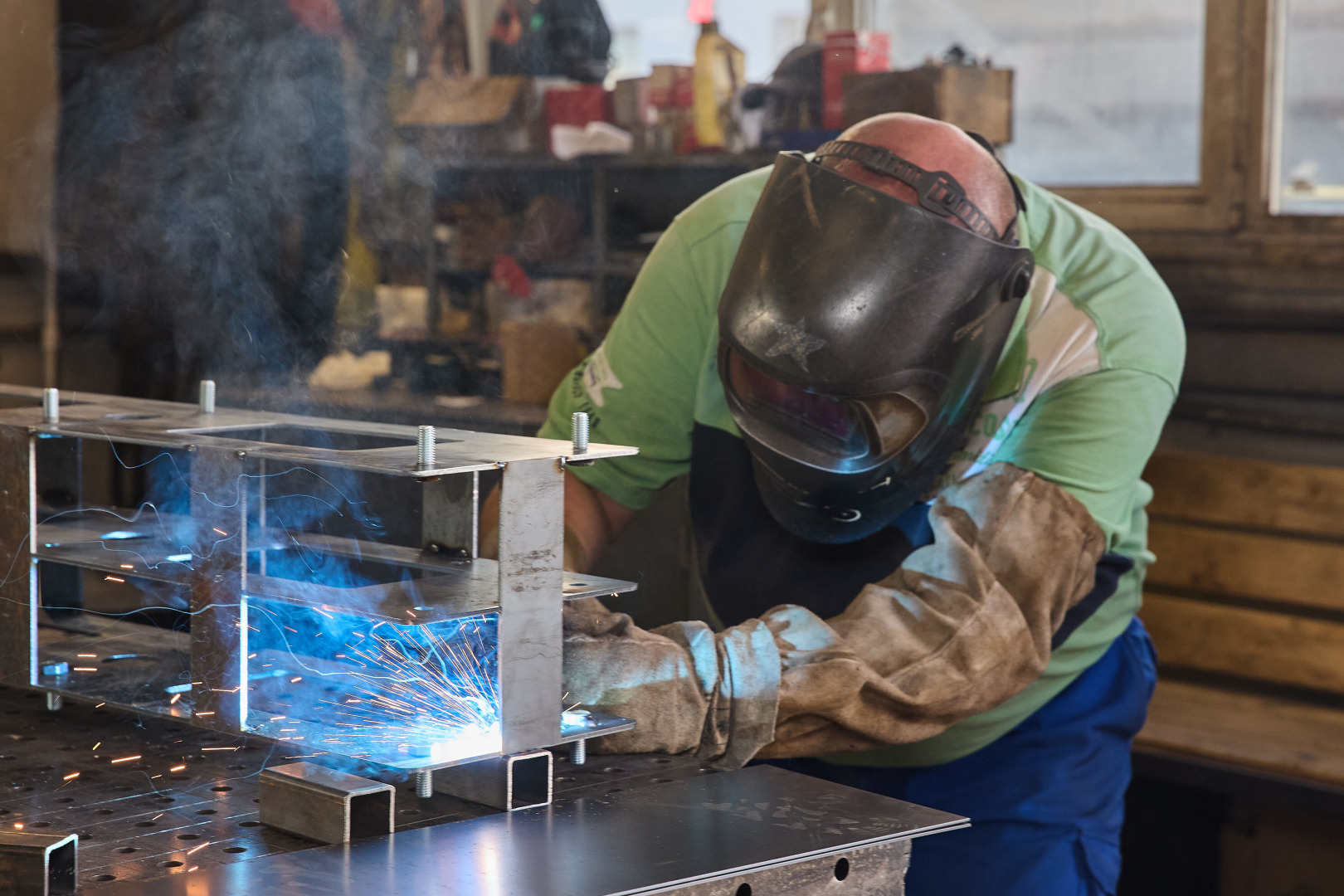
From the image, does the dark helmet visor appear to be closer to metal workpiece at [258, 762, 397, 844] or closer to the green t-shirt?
the green t-shirt

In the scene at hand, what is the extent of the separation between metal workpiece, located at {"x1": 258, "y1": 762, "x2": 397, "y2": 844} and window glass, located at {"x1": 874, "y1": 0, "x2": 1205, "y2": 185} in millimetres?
2510

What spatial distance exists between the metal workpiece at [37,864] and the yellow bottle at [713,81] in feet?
7.19

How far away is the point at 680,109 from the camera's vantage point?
2.95 metres

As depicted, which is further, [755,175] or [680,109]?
[680,109]

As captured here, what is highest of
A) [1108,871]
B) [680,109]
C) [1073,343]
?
[680,109]

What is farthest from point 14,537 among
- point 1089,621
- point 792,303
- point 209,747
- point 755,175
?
point 1089,621

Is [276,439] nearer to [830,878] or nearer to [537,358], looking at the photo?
[830,878]

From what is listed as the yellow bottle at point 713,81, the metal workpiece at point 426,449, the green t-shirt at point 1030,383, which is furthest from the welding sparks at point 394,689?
the yellow bottle at point 713,81

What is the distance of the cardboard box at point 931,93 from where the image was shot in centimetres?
257

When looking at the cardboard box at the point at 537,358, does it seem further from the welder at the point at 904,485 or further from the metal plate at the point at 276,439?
the metal plate at the point at 276,439

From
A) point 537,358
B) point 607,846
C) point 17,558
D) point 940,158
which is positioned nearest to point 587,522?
point 940,158

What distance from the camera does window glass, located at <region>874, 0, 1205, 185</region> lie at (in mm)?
3104

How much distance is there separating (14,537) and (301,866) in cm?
50

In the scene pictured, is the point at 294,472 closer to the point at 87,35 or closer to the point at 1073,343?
the point at 1073,343
